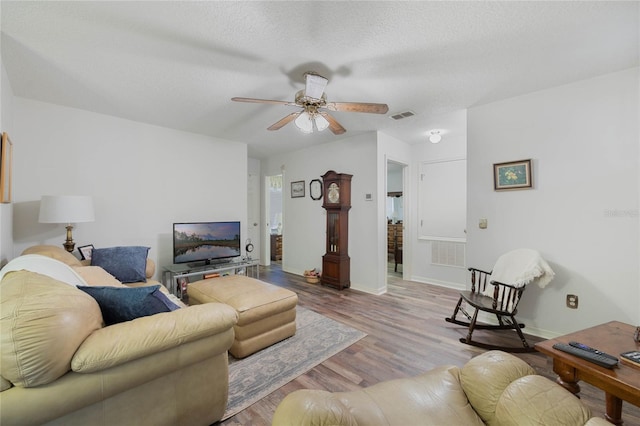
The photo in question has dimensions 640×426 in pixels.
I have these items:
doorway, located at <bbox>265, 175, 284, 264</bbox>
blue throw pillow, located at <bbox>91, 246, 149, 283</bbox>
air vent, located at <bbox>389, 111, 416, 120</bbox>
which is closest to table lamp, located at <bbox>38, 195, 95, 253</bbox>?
blue throw pillow, located at <bbox>91, 246, 149, 283</bbox>

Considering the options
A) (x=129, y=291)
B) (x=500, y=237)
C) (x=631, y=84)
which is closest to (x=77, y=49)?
(x=129, y=291)

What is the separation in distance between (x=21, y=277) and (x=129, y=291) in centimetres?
40

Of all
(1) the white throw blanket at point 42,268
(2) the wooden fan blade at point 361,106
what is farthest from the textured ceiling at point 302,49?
(1) the white throw blanket at point 42,268

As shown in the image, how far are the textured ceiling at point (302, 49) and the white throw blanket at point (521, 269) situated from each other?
167 cm

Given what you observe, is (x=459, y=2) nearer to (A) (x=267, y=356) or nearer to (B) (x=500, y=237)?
(B) (x=500, y=237)

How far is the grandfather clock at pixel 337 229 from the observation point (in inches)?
161

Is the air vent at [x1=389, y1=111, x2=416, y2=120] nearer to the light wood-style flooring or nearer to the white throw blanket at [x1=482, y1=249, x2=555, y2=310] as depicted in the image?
the white throw blanket at [x1=482, y1=249, x2=555, y2=310]

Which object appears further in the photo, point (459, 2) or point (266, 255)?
point (266, 255)

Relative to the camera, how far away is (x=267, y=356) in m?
2.16

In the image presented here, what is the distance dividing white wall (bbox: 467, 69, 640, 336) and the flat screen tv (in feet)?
11.2

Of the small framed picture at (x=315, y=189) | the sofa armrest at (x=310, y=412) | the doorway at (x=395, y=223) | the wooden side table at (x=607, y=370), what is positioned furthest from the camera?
the doorway at (x=395, y=223)

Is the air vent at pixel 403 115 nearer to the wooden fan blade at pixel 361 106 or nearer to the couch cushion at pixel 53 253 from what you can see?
the wooden fan blade at pixel 361 106

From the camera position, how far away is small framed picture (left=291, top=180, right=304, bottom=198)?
497cm

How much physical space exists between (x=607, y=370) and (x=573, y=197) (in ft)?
5.86
